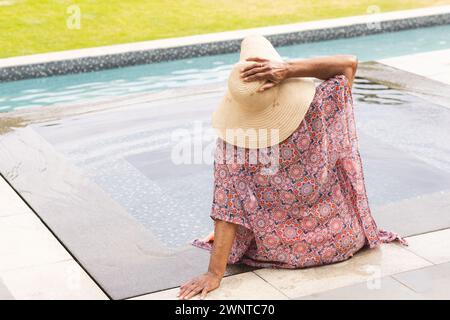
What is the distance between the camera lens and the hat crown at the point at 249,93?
4.68m

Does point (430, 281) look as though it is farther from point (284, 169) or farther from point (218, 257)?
point (218, 257)

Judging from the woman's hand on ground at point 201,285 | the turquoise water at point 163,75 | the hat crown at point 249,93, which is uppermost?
the hat crown at point 249,93

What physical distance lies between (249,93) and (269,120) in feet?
0.64

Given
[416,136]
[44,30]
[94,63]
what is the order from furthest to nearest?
[44,30] → [94,63] → [416,136]

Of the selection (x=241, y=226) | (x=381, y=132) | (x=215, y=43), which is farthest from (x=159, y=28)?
(x=241, y=226)

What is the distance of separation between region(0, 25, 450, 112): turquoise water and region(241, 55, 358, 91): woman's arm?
4687 millimetres

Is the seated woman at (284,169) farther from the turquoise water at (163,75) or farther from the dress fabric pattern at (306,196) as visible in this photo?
the turquoise water at (163,75)

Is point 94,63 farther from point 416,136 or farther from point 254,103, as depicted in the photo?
point 254,103

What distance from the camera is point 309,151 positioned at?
4.90m

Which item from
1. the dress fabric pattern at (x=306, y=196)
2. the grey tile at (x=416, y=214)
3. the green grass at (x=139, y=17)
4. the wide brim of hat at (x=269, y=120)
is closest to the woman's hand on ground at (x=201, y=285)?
the dress fabric pattern at (x=306, y=196)

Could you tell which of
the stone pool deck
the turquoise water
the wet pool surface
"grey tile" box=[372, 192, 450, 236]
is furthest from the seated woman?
the turquoise water

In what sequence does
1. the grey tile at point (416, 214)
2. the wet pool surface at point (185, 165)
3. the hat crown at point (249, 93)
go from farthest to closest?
1. the wet pool surface at point (185, 165)
2. the grey tile at point (416, 214)
3. the hat crown at point (249, 93)

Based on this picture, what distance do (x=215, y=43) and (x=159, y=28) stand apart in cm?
117

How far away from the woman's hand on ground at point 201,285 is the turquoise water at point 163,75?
468 cm
